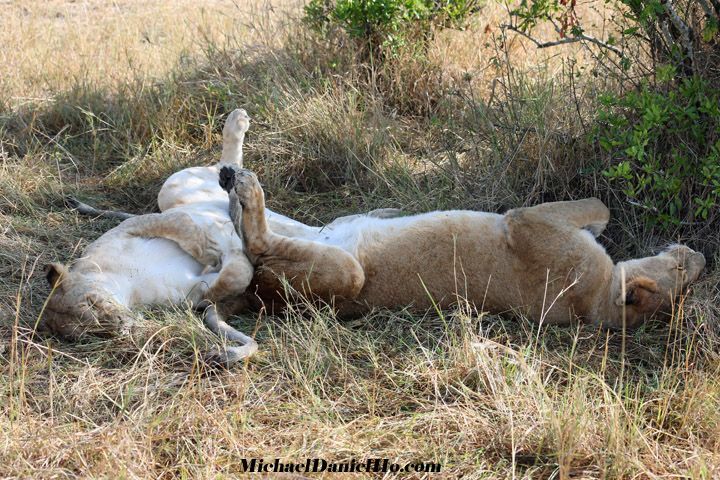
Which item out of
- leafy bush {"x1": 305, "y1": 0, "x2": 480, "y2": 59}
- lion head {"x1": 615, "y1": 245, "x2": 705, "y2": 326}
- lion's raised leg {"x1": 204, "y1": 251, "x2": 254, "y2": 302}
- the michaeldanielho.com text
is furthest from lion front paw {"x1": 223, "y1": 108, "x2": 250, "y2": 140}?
the michaeldanielho.com text

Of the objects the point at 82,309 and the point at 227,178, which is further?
the point at 227,178

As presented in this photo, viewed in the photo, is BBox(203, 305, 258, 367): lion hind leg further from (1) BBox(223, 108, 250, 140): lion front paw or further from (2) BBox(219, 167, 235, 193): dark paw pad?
(1) BBox(223, 108, 250, 140): lion front paw

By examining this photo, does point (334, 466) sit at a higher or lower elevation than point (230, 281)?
lower

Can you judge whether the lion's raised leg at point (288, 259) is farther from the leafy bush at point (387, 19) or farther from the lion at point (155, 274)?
the leafy bush at point (387, 19)

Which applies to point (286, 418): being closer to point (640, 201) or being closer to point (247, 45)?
point (640, 201)

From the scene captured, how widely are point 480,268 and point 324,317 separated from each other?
760 mm

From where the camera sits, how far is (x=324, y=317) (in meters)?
3.96

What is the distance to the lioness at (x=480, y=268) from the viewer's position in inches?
158

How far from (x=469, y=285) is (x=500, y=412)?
3.05ft

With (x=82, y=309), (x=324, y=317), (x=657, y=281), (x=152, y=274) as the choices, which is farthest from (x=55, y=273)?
(x=657, y=281)

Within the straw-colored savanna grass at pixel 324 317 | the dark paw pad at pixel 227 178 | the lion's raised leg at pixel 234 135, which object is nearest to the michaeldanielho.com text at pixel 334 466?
the straw-colored savanna grass at pixel 324 317

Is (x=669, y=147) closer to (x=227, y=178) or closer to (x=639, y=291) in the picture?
(x=639, y=291)

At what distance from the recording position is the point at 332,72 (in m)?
6.15

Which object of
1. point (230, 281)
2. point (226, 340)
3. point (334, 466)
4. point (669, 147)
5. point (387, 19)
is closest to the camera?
point (334, 466)
